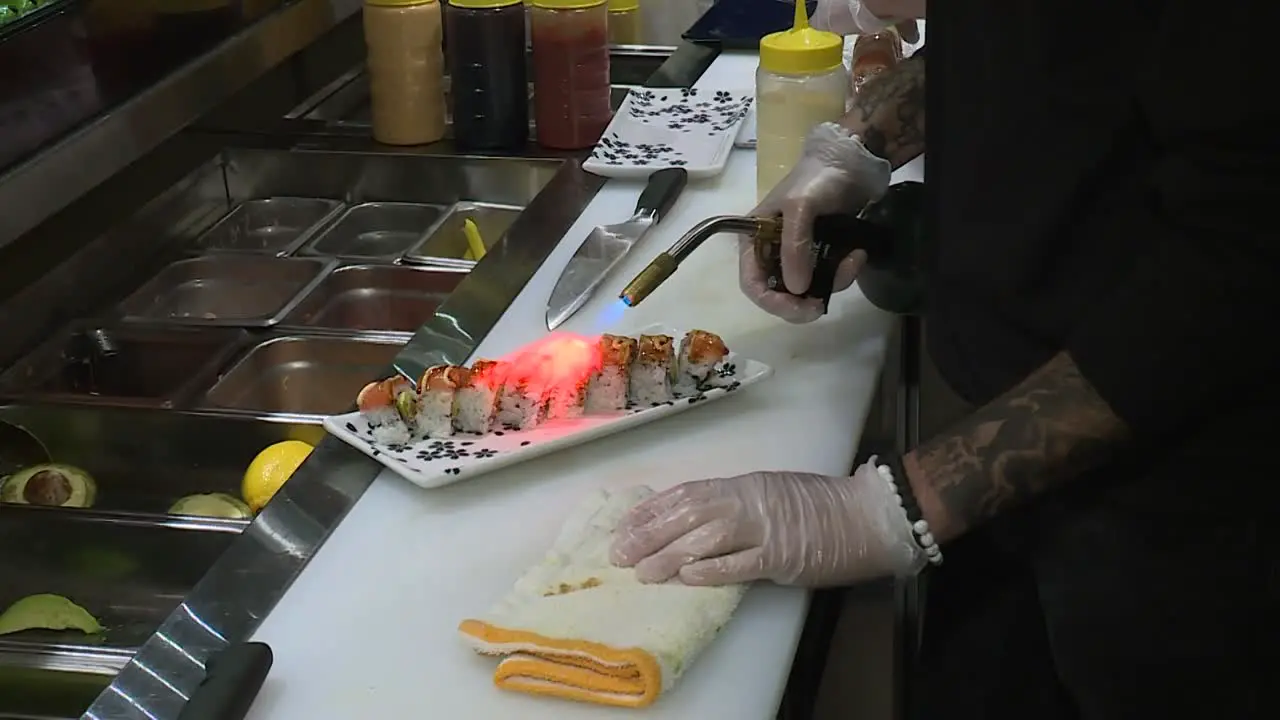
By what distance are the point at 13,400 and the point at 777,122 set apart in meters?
0.84

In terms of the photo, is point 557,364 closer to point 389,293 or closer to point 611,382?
point 611,382

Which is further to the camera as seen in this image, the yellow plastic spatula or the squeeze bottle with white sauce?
the yellow plastic spatula

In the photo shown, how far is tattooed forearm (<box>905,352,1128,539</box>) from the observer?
95 centimetres

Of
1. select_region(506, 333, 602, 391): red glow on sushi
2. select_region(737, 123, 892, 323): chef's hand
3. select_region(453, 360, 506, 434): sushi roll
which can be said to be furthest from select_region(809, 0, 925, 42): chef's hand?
select_region(453, 360, 506, 434): sushi roll

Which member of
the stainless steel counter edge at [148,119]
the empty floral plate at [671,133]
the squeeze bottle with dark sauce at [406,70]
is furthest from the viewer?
the squeeze bottle with dark sauce at [406,70]

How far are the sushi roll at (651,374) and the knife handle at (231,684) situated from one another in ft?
1.36

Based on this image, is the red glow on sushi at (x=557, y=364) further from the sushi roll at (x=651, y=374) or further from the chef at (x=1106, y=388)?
the chef at (x=1106, y=388)

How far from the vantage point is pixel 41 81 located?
129 cm

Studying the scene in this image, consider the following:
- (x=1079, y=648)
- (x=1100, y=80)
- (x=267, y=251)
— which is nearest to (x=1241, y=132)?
(x=1100, y=80)

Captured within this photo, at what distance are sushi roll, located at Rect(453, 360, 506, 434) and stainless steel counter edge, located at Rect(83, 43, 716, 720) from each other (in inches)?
3.1

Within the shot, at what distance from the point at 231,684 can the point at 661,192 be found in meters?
0.88

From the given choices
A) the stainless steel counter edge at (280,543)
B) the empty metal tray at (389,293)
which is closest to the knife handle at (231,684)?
the stainless steel counter edge at (280,543)

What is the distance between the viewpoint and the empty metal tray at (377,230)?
1751 mm

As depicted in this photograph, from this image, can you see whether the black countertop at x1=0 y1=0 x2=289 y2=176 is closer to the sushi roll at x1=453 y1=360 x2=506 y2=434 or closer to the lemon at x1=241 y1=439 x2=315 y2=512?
the lemon at x1=241 y1=439 x2=315 y2=512
